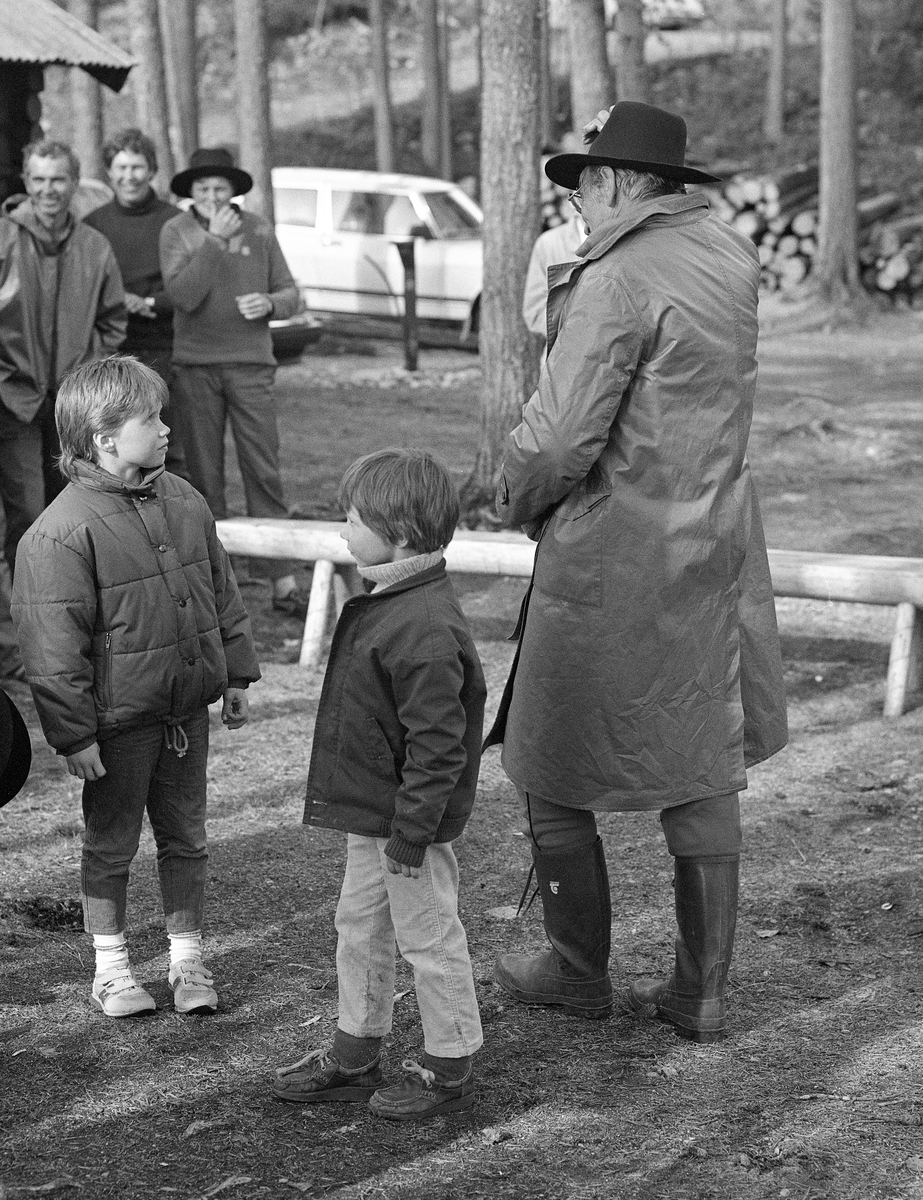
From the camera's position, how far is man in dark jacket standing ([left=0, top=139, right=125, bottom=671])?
19.8ft

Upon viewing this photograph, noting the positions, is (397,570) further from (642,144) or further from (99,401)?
(642,144)

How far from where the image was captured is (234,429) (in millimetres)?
7281

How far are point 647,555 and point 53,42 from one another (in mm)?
7542

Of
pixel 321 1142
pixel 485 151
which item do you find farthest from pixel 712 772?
pixel 485 151

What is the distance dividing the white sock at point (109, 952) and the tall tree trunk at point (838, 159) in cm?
1642

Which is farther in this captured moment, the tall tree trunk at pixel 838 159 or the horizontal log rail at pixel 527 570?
the tall tree trunk at pixel 838 159

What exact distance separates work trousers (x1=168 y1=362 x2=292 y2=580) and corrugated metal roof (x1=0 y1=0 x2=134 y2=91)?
3083 millimetres

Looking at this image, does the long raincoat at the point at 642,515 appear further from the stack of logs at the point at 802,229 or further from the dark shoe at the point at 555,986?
the stack of logs at the point at 802,229

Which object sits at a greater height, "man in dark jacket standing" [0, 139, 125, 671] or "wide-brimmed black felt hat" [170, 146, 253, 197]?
"wide-brimmed black felt hat" [170, 146, 253, 197]

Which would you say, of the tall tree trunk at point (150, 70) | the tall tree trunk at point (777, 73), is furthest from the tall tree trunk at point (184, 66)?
the tall tree trunk at point (777, 73)

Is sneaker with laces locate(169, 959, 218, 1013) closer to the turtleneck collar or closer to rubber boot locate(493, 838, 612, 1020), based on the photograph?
rubber boot locate(493, 838, 612, 1020)

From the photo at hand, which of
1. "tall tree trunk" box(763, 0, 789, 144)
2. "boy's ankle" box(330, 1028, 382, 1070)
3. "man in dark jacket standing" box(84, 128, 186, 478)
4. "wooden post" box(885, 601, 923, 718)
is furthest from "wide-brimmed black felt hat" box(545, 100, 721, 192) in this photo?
"tall tree trunk" box(763, 0, 789, 144)

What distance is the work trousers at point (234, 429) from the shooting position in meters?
7.18

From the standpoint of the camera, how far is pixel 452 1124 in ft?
10.0
